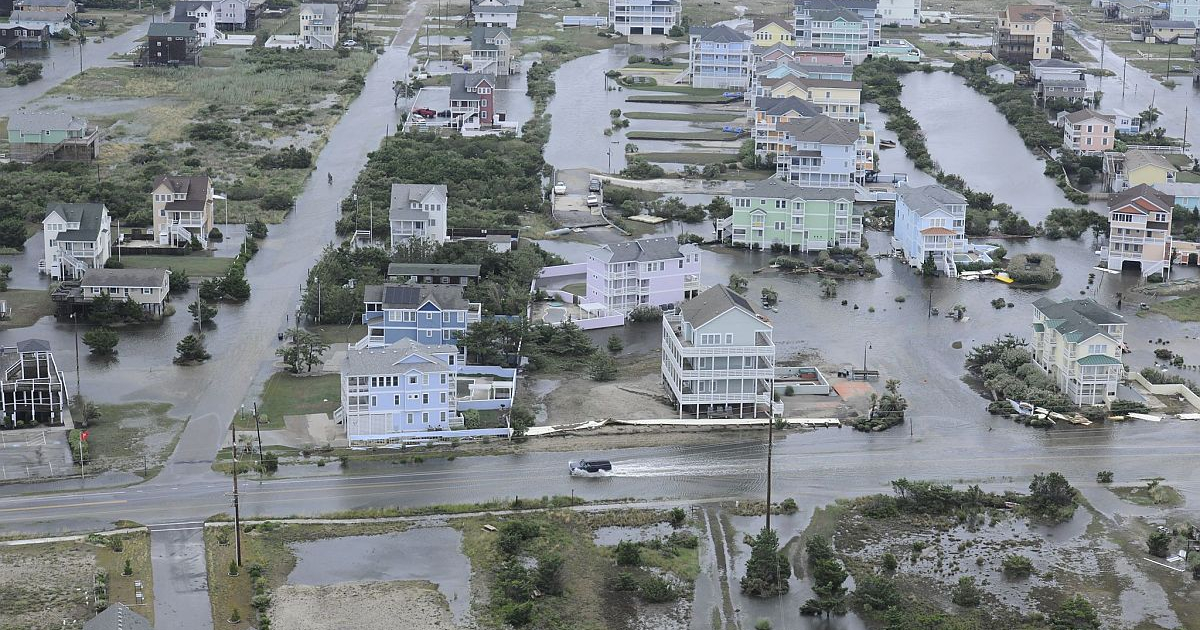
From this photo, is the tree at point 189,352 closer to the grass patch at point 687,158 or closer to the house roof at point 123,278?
the house roof at point 123,278

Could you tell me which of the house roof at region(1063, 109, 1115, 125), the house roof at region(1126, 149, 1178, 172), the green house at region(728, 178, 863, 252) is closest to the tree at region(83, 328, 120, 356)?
the green house at region(728, 178, 863, 252)

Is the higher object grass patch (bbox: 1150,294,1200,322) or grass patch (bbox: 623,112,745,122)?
grass patch (bbox: 623,112,745,122)

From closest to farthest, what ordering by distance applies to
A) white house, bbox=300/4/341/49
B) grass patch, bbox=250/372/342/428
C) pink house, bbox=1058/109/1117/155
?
grass patch, bbox=250/372/342/428 → pink house, bbox=1058/109/1117/155 → white house, bbox=300/4/341/49

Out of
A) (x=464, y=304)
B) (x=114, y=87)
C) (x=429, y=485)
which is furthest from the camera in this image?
(x=114, y=87)

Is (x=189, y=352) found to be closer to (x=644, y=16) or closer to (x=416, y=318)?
(x=416, y=318)

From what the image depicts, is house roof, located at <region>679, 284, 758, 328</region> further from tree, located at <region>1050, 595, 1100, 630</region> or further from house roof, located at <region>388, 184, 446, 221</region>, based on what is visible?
house roof, located at <region>388, 184, 446, 221</region>

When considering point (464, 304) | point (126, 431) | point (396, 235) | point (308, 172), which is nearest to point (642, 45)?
point (308, 172)

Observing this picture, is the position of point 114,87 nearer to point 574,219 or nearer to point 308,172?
point 308,172
